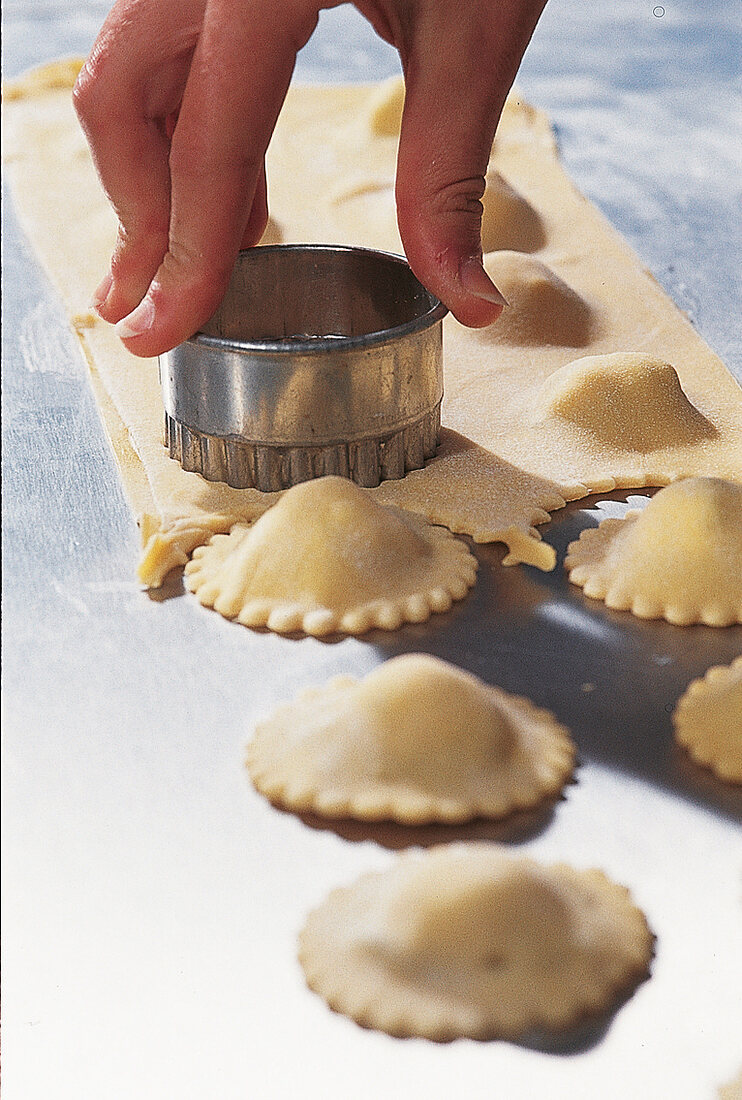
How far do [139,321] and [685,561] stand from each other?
0.69 metres

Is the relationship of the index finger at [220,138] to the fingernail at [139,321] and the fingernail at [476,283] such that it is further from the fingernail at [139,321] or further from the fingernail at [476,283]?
the fingernail at [476,283]

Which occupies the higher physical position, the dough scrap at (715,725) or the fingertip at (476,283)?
the fingertip at (476,283)

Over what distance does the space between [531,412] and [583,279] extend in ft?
1.79

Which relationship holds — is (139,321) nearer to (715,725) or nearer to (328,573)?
(328,573)

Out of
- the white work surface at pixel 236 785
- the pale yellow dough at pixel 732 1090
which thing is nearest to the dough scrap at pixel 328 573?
the white work surface at pixel 236 785

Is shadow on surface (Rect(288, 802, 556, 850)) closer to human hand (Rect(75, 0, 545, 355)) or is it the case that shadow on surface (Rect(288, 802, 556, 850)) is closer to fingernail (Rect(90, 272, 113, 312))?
human hand (Rect(75, 0, 545, 355))

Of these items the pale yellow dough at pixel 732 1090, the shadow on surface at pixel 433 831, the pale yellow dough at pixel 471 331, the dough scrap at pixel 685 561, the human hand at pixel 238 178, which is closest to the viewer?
the pale yellow dough at pixel 732 1090

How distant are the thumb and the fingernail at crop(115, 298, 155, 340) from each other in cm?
32

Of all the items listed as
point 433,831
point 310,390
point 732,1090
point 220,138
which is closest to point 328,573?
point 310,390

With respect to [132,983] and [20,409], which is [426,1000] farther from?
[20,409]

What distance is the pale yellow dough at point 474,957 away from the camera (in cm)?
97

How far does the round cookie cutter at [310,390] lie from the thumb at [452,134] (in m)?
0.06

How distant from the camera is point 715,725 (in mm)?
1223

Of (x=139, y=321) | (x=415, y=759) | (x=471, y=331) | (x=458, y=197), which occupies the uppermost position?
(x=458, y=197)
